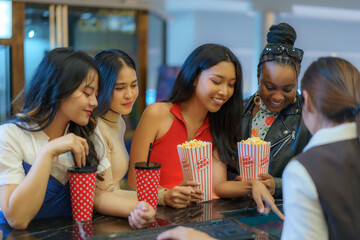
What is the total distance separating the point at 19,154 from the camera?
154 centimetres

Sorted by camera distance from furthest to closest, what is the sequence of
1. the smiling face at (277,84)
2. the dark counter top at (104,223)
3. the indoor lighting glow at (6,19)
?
the indoor lighting glow at (6,19) → the smiling face at (277,84) → the dark counter top at (104,223)

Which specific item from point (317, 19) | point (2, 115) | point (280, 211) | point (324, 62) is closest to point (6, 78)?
point (2, 115)

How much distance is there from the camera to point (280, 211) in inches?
68.1

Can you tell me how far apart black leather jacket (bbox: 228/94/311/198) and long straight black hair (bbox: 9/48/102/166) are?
995 mm

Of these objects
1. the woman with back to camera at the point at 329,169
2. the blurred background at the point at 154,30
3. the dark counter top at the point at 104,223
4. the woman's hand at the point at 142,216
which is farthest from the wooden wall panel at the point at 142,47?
the woman with back to camera at the point at 329,169

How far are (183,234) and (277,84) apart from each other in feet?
3.60

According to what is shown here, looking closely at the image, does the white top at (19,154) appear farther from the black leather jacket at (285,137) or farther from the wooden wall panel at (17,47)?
the wooden wall panel at (17,47)

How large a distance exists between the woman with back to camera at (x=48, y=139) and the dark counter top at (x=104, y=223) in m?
0.05

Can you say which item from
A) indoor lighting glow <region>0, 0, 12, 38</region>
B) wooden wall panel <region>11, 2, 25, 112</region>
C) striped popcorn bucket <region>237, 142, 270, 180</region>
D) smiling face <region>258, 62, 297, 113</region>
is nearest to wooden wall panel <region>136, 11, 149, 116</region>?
wooden wall panel <region>11, 2, 25, 112</region>

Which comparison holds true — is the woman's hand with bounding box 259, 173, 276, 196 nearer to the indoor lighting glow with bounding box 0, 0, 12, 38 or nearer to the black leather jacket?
the black leather jacket

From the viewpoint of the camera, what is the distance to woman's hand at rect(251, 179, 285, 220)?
174cm

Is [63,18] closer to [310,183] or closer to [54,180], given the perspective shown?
[54,180]

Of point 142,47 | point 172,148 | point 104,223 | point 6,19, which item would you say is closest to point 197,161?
point 172,148

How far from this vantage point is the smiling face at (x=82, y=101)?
5.18 feet
